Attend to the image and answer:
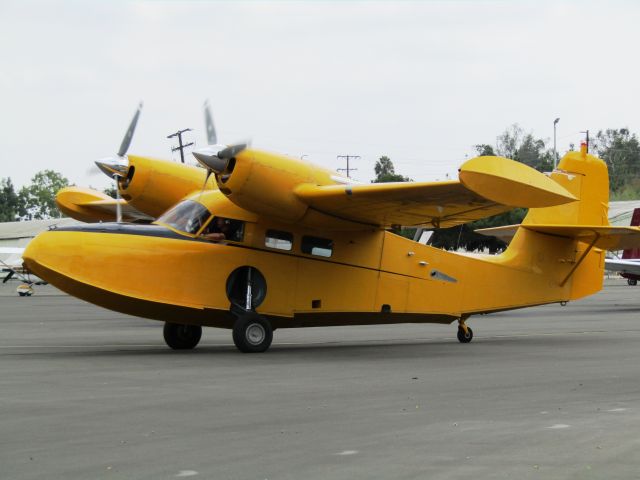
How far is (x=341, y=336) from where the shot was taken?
20.8 meters

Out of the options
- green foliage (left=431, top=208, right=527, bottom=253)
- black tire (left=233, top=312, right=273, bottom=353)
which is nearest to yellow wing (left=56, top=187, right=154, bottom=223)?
black tire (left=233, top=312, right=273, bottom=353)

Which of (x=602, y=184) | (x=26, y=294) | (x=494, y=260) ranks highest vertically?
(x=602, y=184)

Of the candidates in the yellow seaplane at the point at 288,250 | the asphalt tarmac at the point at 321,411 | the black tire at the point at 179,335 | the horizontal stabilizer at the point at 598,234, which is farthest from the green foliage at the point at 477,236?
the black tire at the point at 179,335

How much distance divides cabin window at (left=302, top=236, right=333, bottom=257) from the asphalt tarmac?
6.22 feet

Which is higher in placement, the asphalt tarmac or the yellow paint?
the yellow paint

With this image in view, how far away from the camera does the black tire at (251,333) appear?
15055 mm

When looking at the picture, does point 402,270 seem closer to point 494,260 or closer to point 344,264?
point 344,264

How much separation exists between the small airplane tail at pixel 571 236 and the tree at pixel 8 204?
428 ft

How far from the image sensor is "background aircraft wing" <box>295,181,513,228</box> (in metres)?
14.3

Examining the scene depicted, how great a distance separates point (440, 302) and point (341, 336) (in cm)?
362

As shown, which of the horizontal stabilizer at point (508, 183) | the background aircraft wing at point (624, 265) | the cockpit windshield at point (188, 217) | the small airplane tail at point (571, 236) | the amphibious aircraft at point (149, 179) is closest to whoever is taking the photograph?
the horizontal stabilizer at point (508, 183)

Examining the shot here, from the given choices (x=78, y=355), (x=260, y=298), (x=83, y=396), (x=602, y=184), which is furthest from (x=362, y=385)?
(x=602, y=184)

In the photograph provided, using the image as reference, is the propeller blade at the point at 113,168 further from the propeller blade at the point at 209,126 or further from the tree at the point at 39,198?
the tree at the point at 39,198

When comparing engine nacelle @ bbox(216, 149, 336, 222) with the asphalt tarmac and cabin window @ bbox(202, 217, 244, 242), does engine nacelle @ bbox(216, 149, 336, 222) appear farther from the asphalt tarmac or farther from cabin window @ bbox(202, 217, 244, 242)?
the asphalt tarmac
